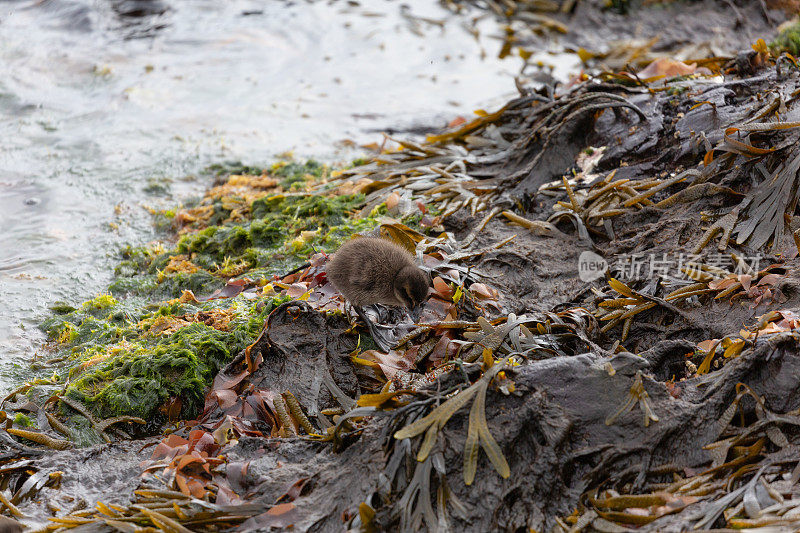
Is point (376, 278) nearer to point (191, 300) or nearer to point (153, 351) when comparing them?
point (153, 351)

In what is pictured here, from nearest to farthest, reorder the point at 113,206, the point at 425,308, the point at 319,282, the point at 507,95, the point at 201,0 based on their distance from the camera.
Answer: the point at 425,308 < the point at 319,282 < the point at 113,206 < the point at 507,95 < the point at 201,0

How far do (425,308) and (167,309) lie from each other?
162 centimetres

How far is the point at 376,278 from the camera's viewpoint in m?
3.61

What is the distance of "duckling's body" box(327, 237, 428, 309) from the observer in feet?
11.8

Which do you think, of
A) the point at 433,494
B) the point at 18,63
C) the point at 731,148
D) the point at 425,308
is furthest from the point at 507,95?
the point at 433,494

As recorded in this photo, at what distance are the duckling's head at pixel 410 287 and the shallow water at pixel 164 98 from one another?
222 centimetres

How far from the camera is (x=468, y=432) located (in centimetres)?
246

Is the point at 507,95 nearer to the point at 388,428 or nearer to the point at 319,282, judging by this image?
the point at 319,282

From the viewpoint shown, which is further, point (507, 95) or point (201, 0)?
point (201, 0)

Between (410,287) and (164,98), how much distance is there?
560 centimetres

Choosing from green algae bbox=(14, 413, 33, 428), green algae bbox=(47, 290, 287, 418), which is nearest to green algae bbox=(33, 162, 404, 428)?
green algae bbox=(47, 290, 287, 418)

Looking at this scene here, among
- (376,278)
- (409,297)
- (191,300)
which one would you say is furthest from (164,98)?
(409,297)

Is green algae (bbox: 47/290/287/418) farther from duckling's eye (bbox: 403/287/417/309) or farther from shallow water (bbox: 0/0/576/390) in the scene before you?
duckling's eye (bbox: 403/287/417/309)

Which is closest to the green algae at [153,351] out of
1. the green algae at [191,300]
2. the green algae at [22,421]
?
the green algae at [191,300]
